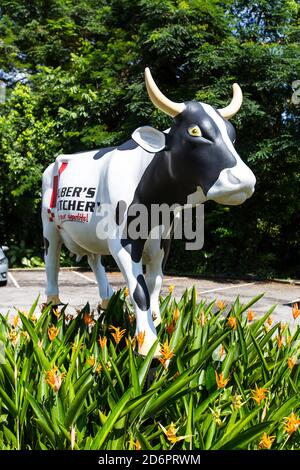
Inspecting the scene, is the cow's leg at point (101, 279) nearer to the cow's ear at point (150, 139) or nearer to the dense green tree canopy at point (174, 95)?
the cow's ear at point (150, 139)

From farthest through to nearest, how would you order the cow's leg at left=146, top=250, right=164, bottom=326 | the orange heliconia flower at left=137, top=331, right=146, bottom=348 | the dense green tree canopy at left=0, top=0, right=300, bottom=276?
the dense green tree canopy at left=0, top=0, right=300, bottom=276 < the cow's leg at left=146, top=250, right=164, bottom=326 < the orange heliconia flower at left=137, top=331, right=146, bottom=348

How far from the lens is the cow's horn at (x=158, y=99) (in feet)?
7.20

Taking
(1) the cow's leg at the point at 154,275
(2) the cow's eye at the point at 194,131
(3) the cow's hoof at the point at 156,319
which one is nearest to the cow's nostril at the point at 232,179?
(2) the cow's eye at the point at 194,131

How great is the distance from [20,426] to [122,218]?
115 centimetres

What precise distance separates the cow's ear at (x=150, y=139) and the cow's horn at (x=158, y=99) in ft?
0.48

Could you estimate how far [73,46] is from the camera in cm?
1338

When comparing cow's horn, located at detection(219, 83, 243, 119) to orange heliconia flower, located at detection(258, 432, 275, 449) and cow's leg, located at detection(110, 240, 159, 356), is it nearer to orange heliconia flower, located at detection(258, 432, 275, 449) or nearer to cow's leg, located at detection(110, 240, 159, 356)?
cow's leg, located at detection(110, 240, 159, 356)

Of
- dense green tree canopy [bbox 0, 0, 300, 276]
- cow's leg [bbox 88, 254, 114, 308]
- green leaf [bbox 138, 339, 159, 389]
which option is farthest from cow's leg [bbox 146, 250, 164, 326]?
dense green tree canopy [bbox 0, 0, 300, 276]

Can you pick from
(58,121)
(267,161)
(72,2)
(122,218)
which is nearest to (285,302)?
(267,161)

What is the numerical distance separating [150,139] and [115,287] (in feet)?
22.5

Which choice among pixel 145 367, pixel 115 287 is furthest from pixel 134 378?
pixel 115 287

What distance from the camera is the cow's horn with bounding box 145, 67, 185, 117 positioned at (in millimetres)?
2195

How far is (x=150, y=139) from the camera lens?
7.83ft

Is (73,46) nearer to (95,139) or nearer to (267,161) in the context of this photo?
(95,139)
